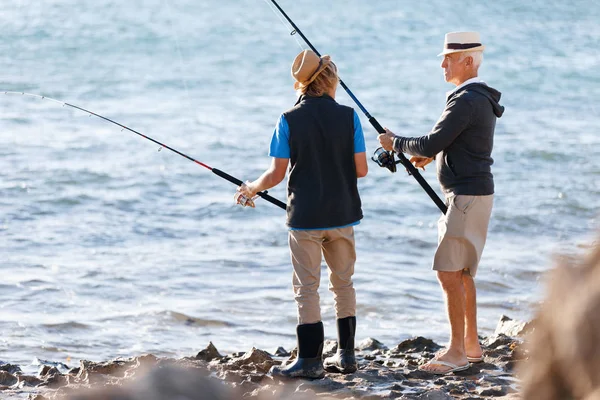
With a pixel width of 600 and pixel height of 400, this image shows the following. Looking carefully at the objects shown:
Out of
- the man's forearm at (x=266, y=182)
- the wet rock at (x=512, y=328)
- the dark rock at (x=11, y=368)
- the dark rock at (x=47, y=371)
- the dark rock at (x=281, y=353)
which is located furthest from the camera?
the wet rock at (x=512, y=328)

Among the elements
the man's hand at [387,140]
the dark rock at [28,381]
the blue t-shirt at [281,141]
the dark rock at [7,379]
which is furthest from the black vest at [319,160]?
the dark rock at [7,379]

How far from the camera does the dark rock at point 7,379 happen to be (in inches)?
186

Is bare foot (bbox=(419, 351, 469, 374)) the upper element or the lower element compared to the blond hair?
lower

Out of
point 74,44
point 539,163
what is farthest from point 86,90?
point 539,163

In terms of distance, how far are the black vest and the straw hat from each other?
83mm

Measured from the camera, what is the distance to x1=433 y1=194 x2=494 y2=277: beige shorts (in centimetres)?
437

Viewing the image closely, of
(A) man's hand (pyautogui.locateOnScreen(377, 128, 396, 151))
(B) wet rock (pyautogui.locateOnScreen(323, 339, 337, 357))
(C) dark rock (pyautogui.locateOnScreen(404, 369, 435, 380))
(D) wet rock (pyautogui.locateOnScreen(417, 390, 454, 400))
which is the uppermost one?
(A) man's hand (pyautogui.locateOnScreen(377, 128, 396, 151))

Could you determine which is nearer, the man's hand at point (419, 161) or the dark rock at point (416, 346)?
the man's hand at point (419, 161)

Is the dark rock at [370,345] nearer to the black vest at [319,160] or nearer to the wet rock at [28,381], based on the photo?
the black vest at [319,160]

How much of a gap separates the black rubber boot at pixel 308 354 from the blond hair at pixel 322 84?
992mm

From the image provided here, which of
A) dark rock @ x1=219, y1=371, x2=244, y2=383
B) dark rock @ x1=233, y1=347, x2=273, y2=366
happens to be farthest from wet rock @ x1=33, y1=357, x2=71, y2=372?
dark rock @ x1=219, y1=371, x2=244, y2=383

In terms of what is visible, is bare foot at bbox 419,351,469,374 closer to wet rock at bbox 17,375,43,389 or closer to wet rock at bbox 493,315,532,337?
wet rock at bbox 493,315,532,337

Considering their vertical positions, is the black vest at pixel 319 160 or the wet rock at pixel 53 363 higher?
the black vest at pixel 319 160

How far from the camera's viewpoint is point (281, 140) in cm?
422
